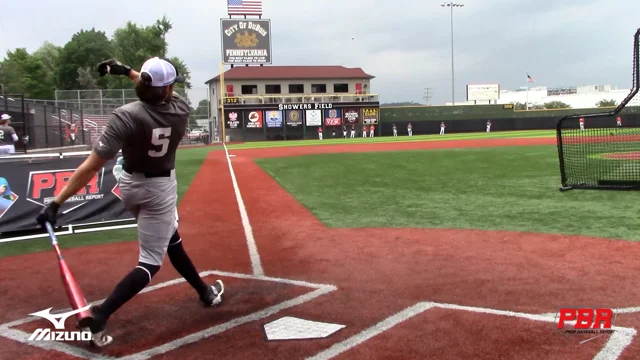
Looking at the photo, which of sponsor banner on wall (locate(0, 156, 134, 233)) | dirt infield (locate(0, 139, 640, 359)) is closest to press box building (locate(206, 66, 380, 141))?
sponsor banner on wall (locate(0, 156, 134, 233))

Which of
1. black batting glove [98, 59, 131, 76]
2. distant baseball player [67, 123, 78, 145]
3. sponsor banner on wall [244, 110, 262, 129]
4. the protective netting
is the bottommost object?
the protective netting

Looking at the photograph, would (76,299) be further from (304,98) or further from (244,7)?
(304,98)

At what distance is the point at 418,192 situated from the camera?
11.5 m

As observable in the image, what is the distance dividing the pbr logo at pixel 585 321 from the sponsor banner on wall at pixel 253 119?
160 ft

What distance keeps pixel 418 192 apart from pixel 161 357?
8887 mm

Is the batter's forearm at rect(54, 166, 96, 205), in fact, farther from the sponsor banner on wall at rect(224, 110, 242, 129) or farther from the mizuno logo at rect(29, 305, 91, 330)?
the sponsor banner on wall at rect(224, 110, 242, 129)

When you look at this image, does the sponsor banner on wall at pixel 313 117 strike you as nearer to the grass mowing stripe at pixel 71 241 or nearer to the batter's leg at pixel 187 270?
the grass mowing stripe at pixel 71 241

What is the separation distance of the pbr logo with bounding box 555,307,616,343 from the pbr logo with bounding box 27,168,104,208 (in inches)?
262

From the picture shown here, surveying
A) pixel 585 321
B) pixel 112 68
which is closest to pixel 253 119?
pixel 112 68

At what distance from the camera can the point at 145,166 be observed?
3.61 meters

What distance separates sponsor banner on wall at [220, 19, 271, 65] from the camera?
175 ft

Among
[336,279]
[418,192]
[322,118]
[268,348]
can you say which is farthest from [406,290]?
[322,118]

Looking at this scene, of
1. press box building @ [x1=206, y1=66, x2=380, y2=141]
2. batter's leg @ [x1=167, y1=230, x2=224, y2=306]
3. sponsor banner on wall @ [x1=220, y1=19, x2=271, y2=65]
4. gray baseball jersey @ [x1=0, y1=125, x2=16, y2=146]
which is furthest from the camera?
sponsor banner on wall @ [x1=220, y1=19, x2=271, y2=65]

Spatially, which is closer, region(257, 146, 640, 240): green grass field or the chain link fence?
region(257, 146, 640, 240): green grass field
